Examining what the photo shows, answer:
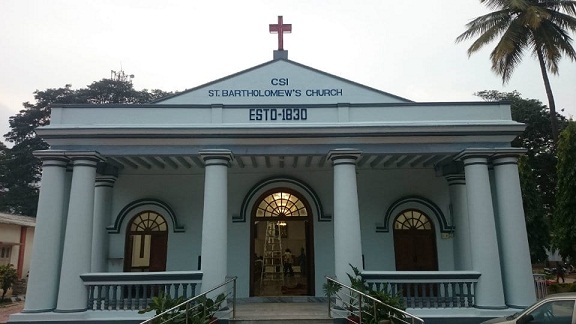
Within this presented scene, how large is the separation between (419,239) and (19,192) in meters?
33.8

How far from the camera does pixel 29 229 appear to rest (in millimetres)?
25281

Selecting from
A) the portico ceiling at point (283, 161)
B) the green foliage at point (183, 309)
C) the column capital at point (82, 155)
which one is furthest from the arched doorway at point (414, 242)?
the column capital at point (82, 155)

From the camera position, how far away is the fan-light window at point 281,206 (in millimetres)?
12984

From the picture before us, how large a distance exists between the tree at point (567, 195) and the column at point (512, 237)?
6952 millimetres

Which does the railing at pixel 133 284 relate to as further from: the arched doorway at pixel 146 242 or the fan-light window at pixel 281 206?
the fan-light window at pixel 281 206

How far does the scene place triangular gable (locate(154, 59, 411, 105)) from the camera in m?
12.6

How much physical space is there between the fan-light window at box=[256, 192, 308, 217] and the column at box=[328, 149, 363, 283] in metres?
2.90

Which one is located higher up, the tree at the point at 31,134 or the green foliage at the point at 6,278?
the tree at the point at 31,134

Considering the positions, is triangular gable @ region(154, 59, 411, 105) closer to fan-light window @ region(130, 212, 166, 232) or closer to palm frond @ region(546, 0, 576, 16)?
fan-light window @ region(130, 212, 166, 232)

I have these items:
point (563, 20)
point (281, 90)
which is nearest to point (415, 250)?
point (281, 90)

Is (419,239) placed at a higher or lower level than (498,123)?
lower

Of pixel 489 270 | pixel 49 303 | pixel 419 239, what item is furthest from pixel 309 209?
pixel 49 303

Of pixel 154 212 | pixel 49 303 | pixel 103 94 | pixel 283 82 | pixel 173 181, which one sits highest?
pixel 103 94

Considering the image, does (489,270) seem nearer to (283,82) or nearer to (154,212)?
(283,82)
